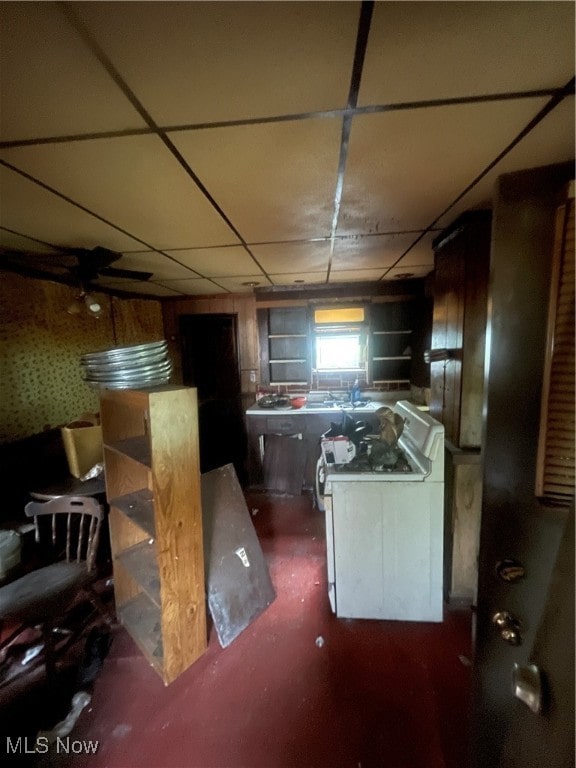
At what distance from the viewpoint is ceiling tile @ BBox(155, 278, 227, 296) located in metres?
3.18

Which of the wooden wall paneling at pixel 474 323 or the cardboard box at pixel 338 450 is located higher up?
the wooden wall paneling at pixel 474 323

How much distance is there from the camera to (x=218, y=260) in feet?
7.84

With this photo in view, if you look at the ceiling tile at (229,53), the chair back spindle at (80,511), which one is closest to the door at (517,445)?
the ceiling tile at (229,53)

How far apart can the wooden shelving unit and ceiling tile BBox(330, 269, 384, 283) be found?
2197 millimetres

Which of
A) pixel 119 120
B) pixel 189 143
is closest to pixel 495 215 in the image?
pixel 189 143

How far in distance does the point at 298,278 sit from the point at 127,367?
2.18m

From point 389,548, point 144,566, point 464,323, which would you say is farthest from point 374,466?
point 144,566

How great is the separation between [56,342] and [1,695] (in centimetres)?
228

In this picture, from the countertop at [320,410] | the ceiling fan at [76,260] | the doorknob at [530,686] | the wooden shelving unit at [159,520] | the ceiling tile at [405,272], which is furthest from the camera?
the countertop at [320,410]

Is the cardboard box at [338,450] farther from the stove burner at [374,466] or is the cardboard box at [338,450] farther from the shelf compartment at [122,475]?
the shelf compartment at [122,475]

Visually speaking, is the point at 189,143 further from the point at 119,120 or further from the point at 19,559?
the point at 19,559

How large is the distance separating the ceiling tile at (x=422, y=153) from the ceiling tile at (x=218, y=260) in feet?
3.12

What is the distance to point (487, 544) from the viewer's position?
761mm

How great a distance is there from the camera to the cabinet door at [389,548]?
166 centimetres
